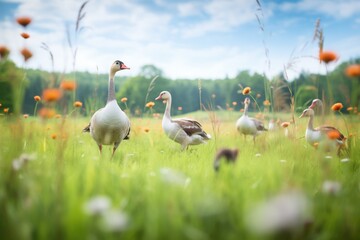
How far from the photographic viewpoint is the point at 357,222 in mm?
1680

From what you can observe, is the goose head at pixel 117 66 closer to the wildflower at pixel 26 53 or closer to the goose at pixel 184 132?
the goose at pixel 184 132

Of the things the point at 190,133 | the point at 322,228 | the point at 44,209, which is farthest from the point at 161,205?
the point at 190,133

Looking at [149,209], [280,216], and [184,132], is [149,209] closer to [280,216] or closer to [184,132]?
[280,216]

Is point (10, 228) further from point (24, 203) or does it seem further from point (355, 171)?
point (355, 171)

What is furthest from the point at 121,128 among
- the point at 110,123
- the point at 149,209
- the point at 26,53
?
the point at 149,209

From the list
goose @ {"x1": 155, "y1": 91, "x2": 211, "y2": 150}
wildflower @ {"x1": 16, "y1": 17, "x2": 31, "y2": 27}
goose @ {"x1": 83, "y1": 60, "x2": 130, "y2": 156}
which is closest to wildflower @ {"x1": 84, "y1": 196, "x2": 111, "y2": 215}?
wildflower @ {"x1": 16, "y1": 17, "x2": 31, "y2": 27}

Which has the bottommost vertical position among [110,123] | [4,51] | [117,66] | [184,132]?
[184,132]

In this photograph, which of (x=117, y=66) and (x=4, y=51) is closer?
(x=4, y=51)

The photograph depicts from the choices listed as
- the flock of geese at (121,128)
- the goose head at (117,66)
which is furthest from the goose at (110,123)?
the goose head at (117,66)

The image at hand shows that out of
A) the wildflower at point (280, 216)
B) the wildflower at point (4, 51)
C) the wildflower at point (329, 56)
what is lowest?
the wildflower at point (280, 216)

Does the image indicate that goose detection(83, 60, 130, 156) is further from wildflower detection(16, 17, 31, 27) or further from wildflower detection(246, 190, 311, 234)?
wildflower detection(246, 190, 311, 234)

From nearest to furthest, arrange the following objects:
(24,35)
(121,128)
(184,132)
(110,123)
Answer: (24,35) < (110,123) < (121,128) < (184,132)

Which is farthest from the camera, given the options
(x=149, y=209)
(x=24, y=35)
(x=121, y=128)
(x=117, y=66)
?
(x=117, y=66)

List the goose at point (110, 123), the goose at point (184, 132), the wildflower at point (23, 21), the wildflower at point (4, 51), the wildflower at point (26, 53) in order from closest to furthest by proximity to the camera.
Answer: the wildflower at point (4, 51) < the wildflower at point (26, 53) < the wildflower at point (23, 21) < the goose at point (110, 123) < the goose at point (184, 132)
